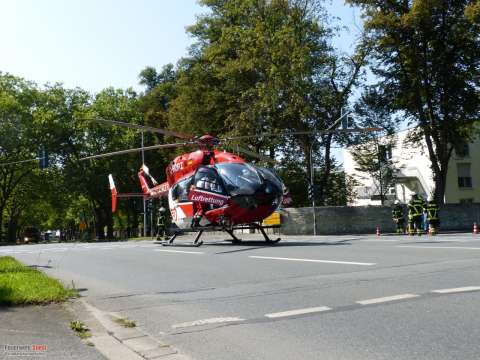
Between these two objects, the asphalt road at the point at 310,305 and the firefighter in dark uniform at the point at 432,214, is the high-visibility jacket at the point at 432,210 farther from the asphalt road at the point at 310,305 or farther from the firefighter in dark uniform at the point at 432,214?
the asphalt road at the point at 310,305

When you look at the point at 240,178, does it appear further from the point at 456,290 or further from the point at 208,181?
the point at 456,290

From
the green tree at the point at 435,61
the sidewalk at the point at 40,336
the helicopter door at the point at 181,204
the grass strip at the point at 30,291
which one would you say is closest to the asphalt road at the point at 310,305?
the grass strip at the point at 30,291

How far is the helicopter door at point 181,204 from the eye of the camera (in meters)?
21.5

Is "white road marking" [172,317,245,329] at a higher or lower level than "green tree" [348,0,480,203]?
lower

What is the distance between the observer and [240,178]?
18562 mm

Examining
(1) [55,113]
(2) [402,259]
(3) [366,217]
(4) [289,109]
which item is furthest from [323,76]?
(1) [55,113]

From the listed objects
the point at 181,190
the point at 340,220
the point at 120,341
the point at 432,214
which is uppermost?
the point at 181,190

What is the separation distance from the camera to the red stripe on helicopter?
1872 centimetres

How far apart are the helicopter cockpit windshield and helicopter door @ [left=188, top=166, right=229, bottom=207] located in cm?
23

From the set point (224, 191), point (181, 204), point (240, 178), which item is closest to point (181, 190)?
point (181, 204)

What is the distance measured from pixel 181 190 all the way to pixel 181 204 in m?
0.57

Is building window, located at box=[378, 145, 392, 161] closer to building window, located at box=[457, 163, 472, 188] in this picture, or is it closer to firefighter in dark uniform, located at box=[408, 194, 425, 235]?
firefighter in dark uniform, located at box=[408, 194, 425, 235]

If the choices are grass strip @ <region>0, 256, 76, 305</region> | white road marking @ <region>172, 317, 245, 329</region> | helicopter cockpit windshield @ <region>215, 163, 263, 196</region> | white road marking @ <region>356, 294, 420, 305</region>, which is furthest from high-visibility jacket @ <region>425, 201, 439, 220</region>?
white road marking @ <region>172, 317, 245, 329</region>

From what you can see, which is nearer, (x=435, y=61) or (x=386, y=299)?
(x=386, y=299)
